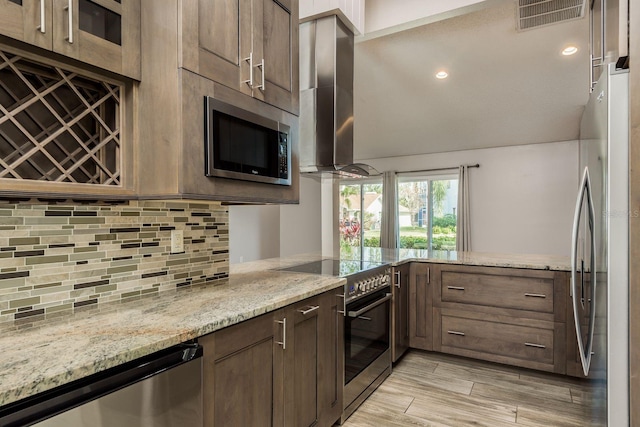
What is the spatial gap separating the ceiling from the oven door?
2.71 meters

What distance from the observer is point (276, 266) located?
2.59 metres

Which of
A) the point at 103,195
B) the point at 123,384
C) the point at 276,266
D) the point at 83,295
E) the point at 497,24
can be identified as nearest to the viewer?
the point at 123,384

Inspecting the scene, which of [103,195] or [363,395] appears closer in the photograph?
[103,195]

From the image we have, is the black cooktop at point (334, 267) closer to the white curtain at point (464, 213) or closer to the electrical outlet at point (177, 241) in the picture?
the electrical outlet at point (177, 241)

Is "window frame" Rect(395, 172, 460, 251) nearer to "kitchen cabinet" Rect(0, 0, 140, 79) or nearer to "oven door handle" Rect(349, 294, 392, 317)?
"oven door handle" Rect(349, 294, 392, 317)

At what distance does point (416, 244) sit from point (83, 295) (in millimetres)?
6145

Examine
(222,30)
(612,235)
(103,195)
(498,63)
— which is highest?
(498,63)

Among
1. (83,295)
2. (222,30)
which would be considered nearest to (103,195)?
(83,295)

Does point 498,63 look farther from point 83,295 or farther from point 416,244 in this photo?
point 83,295

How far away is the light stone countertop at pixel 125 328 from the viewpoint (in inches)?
35.4

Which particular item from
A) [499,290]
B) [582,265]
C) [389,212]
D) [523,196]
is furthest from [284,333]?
[389,212]

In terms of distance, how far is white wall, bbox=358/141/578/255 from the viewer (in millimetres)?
5594

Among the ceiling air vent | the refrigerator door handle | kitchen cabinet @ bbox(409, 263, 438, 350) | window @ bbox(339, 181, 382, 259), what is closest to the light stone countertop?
the refrigerator door handle

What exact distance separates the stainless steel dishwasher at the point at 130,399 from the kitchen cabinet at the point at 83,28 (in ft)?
3.28
